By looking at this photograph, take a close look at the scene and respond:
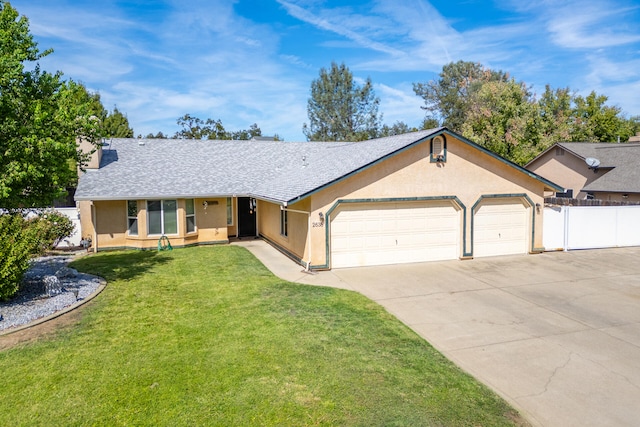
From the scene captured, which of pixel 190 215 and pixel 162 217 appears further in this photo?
pixel 190 215

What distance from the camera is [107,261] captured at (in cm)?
1502

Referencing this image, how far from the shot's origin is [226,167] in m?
20.7

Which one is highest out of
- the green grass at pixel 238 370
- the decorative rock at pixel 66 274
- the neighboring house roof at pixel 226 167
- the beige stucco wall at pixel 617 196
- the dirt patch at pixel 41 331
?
the neighboring house roof at pixel 226 167

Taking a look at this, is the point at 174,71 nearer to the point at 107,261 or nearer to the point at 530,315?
the point at 107,261

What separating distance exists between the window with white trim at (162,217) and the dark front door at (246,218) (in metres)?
3.55

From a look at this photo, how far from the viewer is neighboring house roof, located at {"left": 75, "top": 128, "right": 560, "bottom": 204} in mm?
14652

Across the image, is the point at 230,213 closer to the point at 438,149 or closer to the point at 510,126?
the point at 438,149

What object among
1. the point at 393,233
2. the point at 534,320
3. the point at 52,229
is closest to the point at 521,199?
the point at 393,233

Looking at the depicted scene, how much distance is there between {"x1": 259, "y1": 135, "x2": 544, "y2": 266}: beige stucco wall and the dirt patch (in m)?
6.83

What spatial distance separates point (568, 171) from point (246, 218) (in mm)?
24406

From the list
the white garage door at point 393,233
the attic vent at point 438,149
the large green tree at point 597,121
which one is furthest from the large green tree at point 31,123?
the large green tree at point 597,121

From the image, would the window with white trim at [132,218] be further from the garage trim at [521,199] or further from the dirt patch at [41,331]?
the garage trim at [521,199]

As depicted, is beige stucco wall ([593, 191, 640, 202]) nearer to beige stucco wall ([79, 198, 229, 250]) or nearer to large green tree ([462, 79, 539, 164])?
large green tree ([462, 79, 539, 164])

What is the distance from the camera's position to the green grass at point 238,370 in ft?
17.6
